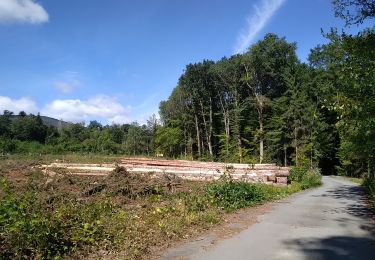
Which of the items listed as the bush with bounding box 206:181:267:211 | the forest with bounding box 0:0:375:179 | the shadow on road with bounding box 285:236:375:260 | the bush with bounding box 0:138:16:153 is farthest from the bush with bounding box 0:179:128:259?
the bush with bounding box 0:138:16:153

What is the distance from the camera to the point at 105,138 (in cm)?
10488

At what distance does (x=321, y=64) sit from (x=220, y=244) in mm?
64073

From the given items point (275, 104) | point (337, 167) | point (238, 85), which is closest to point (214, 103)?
point (238, 85)

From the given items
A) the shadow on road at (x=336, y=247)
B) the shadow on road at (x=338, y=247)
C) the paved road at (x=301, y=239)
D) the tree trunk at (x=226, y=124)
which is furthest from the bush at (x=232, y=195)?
the tree trunk at (x=226, y=124)

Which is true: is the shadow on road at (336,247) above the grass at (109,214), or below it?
below

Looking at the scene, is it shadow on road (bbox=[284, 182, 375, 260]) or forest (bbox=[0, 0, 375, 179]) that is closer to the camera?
shadow on road (bbox=[284, 182, 375, 260])

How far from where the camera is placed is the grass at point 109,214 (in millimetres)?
7574

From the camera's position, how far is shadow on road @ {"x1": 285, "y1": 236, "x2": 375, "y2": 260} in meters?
8.57

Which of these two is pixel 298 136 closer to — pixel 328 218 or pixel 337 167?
pixel 337 167

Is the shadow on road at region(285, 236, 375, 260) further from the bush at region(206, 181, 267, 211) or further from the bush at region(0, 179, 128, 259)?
the bush at region(206, 181, 267, 211)

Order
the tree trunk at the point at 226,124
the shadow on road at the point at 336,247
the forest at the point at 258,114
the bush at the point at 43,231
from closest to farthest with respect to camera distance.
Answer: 1. the bush at the point at 43,231
2. the shadow on road at the point at 336,247
3. the forest at the point at 258,114
4. the tree trunk at the point at 226,124

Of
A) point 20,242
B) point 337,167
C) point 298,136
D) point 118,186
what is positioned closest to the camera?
point 20,242

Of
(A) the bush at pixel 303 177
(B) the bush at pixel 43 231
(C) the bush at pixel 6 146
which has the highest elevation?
(C) the bush at pixel 6 146

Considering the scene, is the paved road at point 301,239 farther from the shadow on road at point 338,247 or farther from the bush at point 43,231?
the bush at point 43,231
